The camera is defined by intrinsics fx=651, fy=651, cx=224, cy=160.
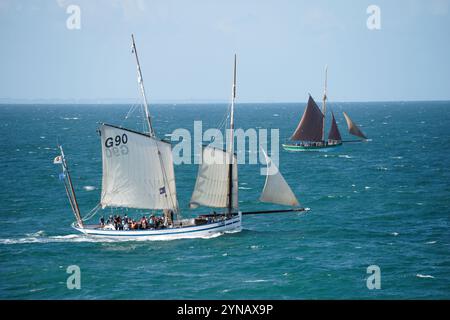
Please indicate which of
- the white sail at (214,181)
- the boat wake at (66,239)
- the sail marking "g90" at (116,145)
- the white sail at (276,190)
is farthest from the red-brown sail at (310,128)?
the sail marking "g90" at (116,145)

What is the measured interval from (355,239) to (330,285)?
12985mm

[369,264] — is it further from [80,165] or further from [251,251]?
[80,165]

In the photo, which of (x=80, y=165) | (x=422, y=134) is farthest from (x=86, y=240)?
(x=422, y=134)

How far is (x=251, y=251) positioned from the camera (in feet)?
191

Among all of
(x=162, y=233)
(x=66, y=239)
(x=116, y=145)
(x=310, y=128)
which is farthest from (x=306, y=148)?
(x=66, y=239)

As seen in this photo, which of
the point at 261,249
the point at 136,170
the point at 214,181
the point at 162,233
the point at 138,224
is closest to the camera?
the point at 261,249

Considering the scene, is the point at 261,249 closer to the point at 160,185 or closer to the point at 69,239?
the point at 160,185

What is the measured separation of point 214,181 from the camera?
2483 inches

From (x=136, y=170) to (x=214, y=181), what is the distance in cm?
775

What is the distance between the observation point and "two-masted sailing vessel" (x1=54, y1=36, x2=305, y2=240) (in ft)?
203

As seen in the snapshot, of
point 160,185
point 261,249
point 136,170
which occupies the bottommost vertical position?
point 261,249

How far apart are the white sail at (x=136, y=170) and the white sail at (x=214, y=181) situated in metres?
3.02

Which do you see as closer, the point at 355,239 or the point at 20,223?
the point at 355,239

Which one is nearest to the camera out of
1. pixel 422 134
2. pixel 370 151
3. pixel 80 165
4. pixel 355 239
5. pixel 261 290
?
pixel 261 290
